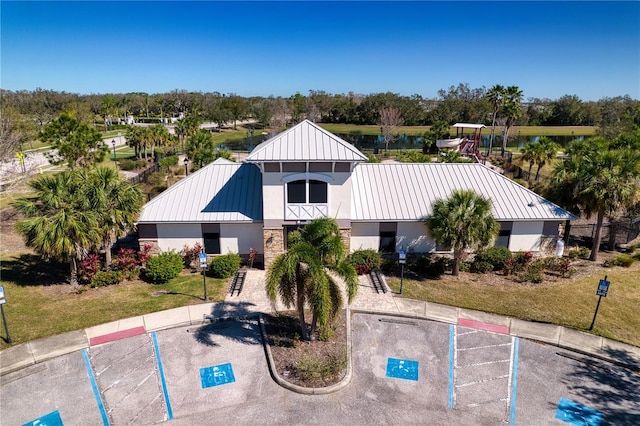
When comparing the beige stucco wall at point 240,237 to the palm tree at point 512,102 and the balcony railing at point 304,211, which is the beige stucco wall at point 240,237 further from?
the palm tree at point 512,102

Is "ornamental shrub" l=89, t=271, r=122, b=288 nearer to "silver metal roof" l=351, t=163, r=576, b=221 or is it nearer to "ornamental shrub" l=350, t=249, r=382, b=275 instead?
"ornamental shrub" l=350, t=249, r=382, b=275

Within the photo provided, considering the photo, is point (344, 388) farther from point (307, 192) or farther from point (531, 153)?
point (531, 153)

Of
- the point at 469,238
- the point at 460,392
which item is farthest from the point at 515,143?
the point at 460,392

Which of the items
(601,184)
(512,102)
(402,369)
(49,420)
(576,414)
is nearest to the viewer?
(49,420)

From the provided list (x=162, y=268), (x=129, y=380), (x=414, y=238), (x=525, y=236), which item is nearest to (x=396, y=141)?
(x=525, y=236)

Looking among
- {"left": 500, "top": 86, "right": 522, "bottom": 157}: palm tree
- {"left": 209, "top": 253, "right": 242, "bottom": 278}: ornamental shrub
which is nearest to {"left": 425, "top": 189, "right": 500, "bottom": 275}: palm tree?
{"left": 209, "top": 253, "right": 242, "bottom": 278}: ornamental shrub

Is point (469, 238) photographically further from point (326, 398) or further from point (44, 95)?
point (44, 95)
